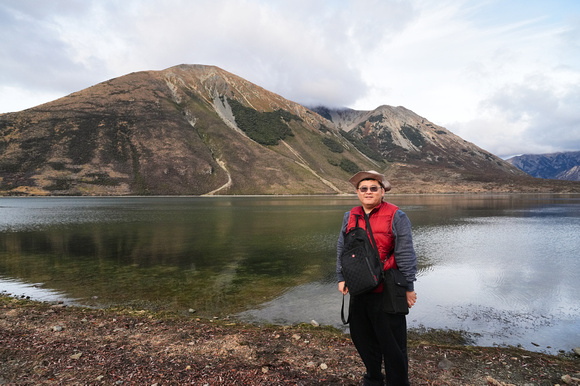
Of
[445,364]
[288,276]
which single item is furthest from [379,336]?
[288,276]

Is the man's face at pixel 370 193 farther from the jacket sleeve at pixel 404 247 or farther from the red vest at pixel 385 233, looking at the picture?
the jacket sleeve at pixel 404 247

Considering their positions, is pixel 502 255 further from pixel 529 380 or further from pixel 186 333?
pixel 186 333

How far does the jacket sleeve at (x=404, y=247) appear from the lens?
5078mm

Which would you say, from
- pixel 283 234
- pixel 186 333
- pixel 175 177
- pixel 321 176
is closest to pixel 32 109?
pixel 175 177

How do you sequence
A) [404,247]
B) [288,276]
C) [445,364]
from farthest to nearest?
[288,276], [445,364], [404,247]

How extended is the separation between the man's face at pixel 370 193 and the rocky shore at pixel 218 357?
417cm

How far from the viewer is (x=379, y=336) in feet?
17.5

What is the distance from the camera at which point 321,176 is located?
19050 cm

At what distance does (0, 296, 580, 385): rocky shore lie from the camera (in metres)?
7.07

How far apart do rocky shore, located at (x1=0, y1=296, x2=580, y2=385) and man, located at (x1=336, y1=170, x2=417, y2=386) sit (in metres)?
1.98

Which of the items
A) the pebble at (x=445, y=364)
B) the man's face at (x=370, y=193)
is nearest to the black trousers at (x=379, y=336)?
the man's face at (x=370, y=193)

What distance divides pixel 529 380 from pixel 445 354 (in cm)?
195

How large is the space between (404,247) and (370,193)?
3.41ft

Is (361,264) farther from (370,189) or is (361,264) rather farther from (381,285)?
(370,189)
